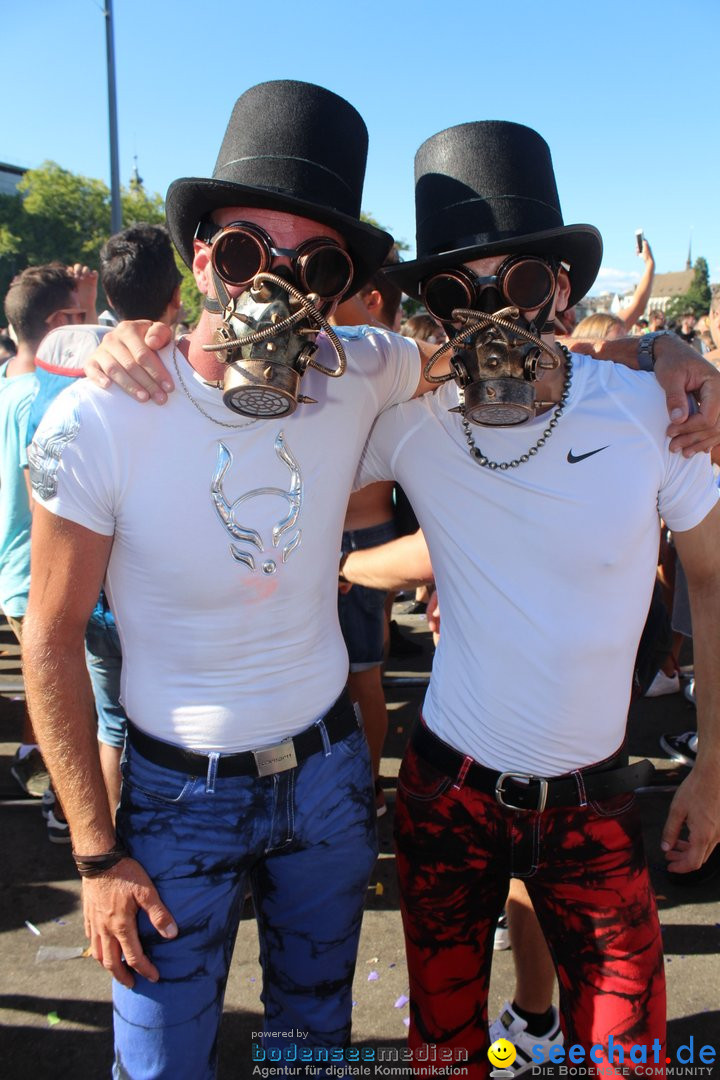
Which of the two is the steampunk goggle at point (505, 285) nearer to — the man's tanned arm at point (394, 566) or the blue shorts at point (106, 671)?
the man's tanned arm at point (394, 566)

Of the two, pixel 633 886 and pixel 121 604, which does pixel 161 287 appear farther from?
pixel 633 886

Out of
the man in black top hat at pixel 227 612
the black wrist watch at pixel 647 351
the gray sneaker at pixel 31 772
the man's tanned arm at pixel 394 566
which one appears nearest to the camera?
the man in black top hat at pixel 227 612

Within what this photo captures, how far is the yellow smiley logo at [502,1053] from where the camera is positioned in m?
2.38

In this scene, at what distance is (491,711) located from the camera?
1809 millimetres

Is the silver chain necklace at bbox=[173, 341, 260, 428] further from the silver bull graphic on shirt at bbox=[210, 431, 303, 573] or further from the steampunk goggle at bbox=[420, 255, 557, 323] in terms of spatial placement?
the steampunk goggle at bbox=[420, 255, 557, 323]

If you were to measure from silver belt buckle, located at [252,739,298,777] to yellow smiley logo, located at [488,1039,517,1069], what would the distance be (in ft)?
4.49

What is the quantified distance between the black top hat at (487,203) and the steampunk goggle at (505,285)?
0.15 feet

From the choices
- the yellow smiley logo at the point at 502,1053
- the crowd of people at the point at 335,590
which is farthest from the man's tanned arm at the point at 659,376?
the yellow smiley logo at the point at 502,1053

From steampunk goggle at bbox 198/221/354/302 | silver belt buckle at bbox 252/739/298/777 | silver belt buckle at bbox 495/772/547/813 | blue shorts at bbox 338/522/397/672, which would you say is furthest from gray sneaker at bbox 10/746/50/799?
steampunk goggle at bbox 198/221/354/302

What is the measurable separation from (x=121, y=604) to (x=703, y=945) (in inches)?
110

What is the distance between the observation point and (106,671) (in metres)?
3.15

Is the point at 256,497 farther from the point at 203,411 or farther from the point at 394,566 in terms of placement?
the point at 394,566

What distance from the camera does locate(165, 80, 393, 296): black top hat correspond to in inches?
64.7

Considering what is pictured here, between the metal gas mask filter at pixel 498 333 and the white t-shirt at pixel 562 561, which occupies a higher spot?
the metal gas mask filter at pixel 498 333
